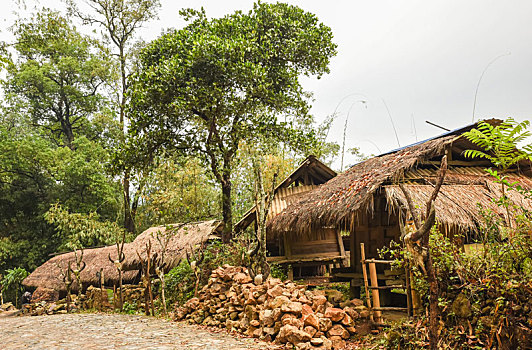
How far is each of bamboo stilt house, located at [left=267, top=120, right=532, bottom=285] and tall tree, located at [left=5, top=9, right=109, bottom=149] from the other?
17.9m

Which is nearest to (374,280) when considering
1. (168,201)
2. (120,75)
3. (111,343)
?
(111,343)

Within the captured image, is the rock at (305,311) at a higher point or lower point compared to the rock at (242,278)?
lower

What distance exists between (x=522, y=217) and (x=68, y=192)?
72.9ft

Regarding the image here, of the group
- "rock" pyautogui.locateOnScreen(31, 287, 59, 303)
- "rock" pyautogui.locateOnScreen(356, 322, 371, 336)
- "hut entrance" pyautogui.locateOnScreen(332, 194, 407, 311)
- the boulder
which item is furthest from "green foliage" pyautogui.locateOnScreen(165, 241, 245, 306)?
"rock" pyautogui.locateOnScreen(31, 287, 59, 303)

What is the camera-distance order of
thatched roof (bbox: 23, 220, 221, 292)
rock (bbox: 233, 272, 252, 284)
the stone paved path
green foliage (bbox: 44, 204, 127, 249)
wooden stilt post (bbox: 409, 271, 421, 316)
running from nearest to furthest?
wooden stilt post (bbox: 409, 271, 421, 316) → the stone paved path → rock (bbox: 233, 272, 252, 284) → thatched roof (bbox: 23, 220, 221, 292) → green foliage (bbox: 44, 204, 127, 249)

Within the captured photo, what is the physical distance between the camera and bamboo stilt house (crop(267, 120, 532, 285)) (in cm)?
760

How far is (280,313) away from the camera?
6.76 m

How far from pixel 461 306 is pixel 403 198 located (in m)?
2.65

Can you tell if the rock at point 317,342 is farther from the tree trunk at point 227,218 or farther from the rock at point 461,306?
the tree trunk at point 227,218

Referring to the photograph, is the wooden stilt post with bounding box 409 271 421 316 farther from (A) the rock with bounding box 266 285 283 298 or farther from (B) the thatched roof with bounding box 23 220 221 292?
(B) the thatched roof with bounding box 23 220 221 292

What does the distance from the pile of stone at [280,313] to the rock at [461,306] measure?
5.91 feet

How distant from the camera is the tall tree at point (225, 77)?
1098 cm

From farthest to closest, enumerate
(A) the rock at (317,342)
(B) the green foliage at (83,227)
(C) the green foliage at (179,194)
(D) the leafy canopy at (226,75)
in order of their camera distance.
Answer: (B) the green foliage at (83,227) → (C) the green foliage at (179,194) → (D) the leafy canopy at (226,75) → (A) the rock at (317,342)

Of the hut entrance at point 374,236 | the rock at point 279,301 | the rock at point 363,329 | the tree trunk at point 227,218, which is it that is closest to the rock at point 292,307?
the rock at point 279,301
